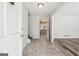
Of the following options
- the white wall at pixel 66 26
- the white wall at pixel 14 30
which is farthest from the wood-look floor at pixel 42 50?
the white wall at pixel 66 26

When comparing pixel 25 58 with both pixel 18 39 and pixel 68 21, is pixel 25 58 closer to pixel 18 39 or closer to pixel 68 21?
pixel 18 39

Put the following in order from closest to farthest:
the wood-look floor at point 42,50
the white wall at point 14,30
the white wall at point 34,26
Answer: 1. the white wall at point 14,30
2. the wood-look floor at point 42,50
3. the white wall at point 34,26

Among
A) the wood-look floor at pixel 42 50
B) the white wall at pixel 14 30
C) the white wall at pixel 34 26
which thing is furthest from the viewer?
the white wall at pixel 34 26

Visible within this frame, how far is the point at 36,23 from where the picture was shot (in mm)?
8539

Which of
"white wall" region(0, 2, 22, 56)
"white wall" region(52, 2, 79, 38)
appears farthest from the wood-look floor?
"white wall" region(52, 2, 79, 38)

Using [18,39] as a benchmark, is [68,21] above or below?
above

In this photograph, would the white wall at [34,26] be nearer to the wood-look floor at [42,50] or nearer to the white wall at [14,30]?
the wood-look floor at [42,50]

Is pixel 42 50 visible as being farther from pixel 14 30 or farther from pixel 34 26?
pixel 34 26

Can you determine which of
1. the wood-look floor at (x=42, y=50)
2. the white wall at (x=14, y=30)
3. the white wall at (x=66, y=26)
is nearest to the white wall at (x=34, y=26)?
the white wall at (x=66, y=26)

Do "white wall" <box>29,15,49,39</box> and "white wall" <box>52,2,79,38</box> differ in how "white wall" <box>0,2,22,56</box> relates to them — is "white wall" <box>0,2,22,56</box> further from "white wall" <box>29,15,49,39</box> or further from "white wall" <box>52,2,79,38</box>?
"white wall" <box>52,2,79,38</box>

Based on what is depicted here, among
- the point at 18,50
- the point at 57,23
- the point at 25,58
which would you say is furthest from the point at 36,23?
the point at 25,58

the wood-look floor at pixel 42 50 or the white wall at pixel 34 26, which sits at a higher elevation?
the white wall at pixel 34 26

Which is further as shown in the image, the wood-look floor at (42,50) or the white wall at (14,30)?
the wood-look floor at (42,50)

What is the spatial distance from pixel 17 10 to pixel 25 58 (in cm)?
173
